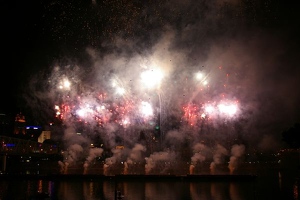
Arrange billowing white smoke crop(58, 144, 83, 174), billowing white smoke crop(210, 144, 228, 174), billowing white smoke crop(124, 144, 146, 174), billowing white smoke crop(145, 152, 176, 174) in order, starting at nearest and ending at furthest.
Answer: billowing white smoke crop(145, 152, 176, 174) → billowing white smoke crop(210, 144, 228, 174) → billowing white smoke crop(124, 144, 146, 174) → billowing white smoke crop(58, 144, 83, 174)

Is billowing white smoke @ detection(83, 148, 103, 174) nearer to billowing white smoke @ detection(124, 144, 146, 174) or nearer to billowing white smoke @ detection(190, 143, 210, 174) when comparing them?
billowing white smoke @ detection(124, 144, 146, 174)

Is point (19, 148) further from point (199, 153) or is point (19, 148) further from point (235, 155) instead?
point (235, 155)

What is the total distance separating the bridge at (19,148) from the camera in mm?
42213

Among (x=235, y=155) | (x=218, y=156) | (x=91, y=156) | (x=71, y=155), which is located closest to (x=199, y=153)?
(x=218, y=156)

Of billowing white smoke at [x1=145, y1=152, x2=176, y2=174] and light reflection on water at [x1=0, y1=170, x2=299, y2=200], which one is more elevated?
billowing white smoke at [x1=145, y1=152, x2=176, y2=174]

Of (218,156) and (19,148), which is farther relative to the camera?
(19,148)

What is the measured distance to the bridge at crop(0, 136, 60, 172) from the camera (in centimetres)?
4221

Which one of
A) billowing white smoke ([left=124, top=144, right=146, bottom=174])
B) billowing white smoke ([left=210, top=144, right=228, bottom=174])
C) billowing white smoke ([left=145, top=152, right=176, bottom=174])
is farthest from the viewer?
billowing white smoke ([left=124, top=144, right=146, bottom=174])

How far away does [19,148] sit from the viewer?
155ft

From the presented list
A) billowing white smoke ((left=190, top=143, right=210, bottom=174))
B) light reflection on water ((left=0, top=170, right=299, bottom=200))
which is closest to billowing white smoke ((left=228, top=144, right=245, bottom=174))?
billowing white smoke ((left=190, top=143, right=210, bottom=174))

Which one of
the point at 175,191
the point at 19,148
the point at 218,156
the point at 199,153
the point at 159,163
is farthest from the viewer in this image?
the point at 19,148

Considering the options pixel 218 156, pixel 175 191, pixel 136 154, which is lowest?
pixel 175 191

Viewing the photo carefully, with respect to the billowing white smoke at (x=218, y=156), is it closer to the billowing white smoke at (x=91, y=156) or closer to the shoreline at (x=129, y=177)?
the shoreline at (x=129, y=177)

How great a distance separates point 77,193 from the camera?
26.5 m
